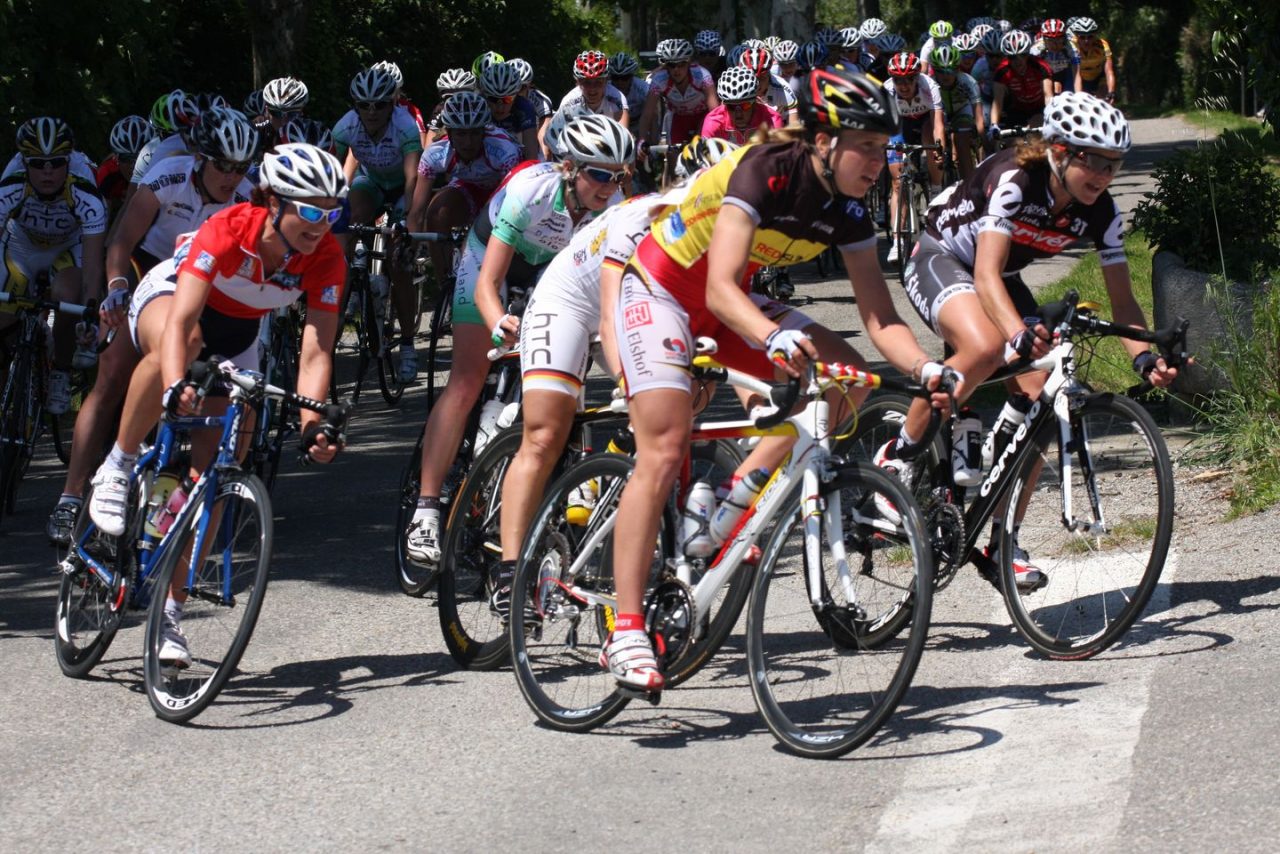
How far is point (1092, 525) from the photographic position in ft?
21.2

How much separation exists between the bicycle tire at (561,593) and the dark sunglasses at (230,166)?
128 inches

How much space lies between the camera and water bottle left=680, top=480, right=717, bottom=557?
579 centimetres

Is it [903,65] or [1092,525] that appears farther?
[903,65]

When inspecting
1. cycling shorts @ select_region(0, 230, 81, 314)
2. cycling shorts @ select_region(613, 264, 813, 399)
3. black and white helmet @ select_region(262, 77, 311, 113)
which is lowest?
cycling shorts @ select_region(0, 230, 81, 314)

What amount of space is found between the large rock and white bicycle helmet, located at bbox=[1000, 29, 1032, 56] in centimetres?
956

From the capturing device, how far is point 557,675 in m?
Answer: 6.20

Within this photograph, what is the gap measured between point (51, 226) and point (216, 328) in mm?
4004

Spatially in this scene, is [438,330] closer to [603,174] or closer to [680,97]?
[603,174]

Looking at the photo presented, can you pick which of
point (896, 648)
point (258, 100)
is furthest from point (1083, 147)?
point (258, 100)

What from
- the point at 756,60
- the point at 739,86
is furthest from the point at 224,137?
the point at 756,60

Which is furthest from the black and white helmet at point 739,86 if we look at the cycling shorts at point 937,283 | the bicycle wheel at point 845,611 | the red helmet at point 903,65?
the bicycle wheel at point 845,611

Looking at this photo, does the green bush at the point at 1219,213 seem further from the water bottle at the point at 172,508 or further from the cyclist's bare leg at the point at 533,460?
the water bottle at the point at 172,508

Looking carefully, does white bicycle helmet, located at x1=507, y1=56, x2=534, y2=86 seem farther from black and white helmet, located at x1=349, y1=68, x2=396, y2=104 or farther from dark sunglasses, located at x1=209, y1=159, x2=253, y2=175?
dark sunglasses, located at x1=209, y1=159, x2=253, y2=175

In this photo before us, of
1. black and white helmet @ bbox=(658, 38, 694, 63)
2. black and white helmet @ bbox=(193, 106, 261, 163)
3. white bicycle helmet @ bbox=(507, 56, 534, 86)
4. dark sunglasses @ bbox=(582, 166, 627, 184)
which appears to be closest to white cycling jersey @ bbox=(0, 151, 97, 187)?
black and white helmet @ bbox=(193, 106, 261, 163)
